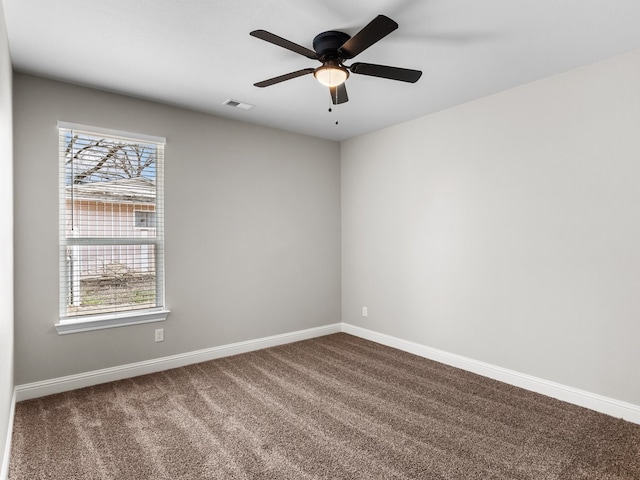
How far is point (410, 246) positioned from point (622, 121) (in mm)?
2073

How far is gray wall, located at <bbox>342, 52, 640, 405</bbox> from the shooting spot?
2.62m

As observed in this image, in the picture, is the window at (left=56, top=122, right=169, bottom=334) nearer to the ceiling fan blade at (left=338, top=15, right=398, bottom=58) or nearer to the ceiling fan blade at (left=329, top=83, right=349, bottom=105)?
the ceiling fan blade at (left=329, top=83, right=349, bottom=105)

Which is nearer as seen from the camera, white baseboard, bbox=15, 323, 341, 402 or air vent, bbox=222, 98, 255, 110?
white baseboard, bbox=15, 323, 341, 402

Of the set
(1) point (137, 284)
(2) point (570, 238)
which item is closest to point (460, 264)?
(2) point (570, 238)

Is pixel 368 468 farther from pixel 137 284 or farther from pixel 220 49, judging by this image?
pixel 220 49

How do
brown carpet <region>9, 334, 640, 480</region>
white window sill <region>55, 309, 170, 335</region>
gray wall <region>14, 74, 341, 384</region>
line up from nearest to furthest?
brown carpet <region>9, 334, 640, 480</region> < gray wall <region>14, 74, 341, 384</region> < white window sill <region>55, 309, 170, 335</region>

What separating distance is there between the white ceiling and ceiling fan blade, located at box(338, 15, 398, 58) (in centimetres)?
20

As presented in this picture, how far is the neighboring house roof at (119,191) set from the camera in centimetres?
318

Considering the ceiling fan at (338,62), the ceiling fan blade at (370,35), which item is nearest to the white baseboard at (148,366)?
the ceiling fan at (338,62)

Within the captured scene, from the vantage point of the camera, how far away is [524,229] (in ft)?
10.3

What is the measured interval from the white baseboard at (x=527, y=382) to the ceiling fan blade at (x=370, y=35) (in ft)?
9.45

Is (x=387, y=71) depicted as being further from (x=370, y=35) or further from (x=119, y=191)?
(x=119, y=191)

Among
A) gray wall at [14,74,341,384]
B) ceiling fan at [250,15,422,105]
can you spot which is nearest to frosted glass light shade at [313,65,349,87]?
ceiling fan at [250,15,422,105]

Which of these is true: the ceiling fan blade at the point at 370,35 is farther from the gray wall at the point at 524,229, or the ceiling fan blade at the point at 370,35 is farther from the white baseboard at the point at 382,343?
the white baseboard at the point at 382,343
